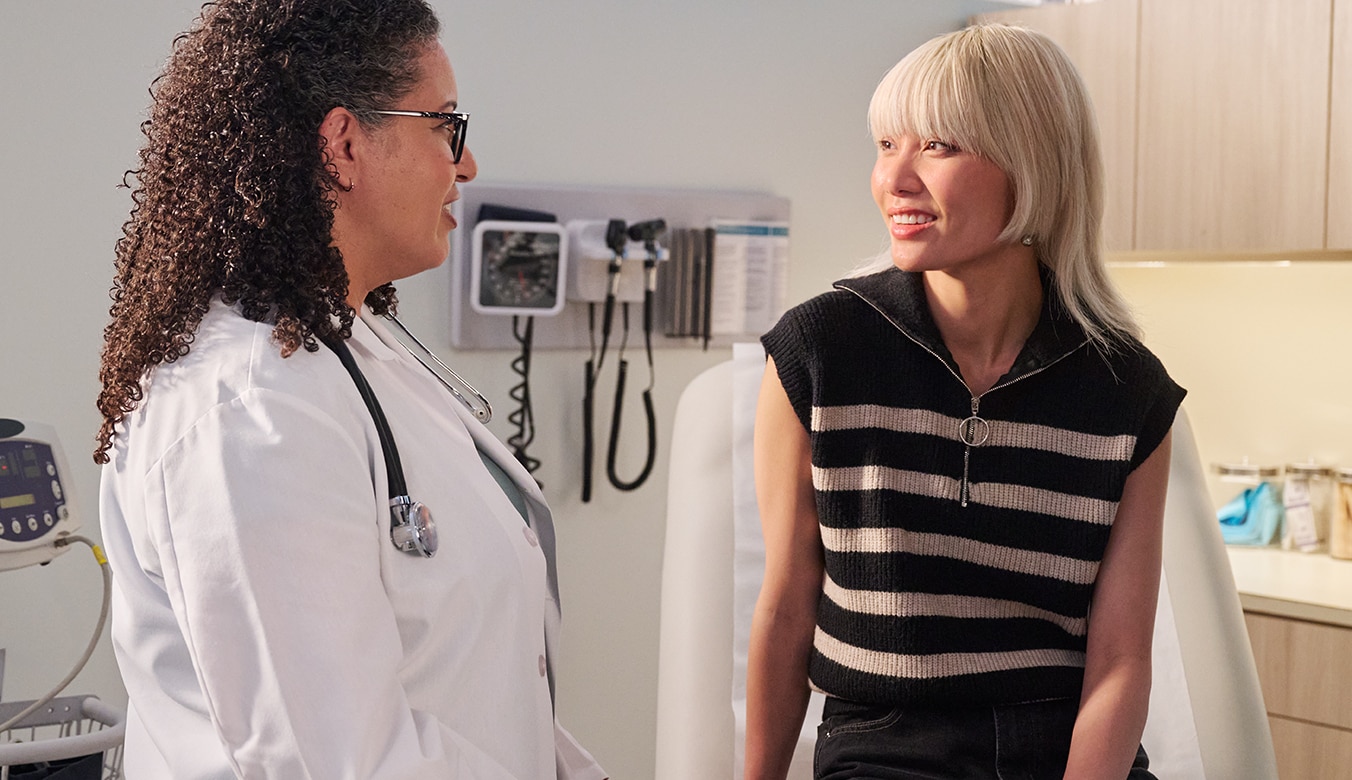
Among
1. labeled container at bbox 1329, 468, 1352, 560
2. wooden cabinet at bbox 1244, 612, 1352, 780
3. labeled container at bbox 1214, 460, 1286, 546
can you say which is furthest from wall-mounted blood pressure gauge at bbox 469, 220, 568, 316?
labeled container at bbox 1329, 468, 1352, 560

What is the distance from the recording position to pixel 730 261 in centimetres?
256

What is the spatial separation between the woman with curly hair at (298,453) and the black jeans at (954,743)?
1.24 feet

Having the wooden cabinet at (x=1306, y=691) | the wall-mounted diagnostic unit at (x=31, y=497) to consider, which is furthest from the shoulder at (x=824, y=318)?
the wooden cabinet at (x=1306, y=691)

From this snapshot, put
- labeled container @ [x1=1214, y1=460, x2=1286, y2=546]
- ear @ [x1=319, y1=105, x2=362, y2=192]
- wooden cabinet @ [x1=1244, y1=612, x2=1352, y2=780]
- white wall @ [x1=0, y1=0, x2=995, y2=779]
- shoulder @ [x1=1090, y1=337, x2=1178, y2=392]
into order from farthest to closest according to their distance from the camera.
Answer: labeled container @ [x1=1214, y1=460, x2=1286, y2=546], wooden cabinet @ [x1=1244, y1=612, x2=1352, y2=780], white wall @ [x1=0, y1=0, x2=995, y2=779], shoulder @ [x1=1090, y1=337, x2=1178, y2=392], ear @ [x1=319, y1=105, x2=362, y2=192]

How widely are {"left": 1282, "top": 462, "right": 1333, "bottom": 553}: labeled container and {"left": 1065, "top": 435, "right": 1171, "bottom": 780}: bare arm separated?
5.33ft

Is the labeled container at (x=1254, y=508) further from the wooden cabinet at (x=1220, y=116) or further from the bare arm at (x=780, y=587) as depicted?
the bare arm at (x=780, y=587)

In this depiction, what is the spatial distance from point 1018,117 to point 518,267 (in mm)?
1209

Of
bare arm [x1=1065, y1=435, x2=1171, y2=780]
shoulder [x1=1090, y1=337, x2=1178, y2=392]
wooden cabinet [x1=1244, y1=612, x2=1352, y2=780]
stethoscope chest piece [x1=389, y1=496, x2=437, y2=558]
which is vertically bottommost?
wooden cabinet [x1=1244, y1=612, x2=1352, y2=780]

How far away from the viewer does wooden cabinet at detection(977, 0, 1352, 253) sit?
2381mm

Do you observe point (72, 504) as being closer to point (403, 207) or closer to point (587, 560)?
point (403, 207)

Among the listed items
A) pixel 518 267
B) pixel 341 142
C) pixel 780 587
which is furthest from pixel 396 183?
pixel 518 267

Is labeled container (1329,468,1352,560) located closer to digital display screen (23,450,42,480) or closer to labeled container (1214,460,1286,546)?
labeled container (1214,460,1286,546)

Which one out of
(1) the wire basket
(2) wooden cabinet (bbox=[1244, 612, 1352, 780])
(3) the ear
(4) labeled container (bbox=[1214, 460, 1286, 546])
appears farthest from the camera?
(4) labeled container (bbox=[1214, 460, 1286, 546])

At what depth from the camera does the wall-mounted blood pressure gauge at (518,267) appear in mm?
2287
